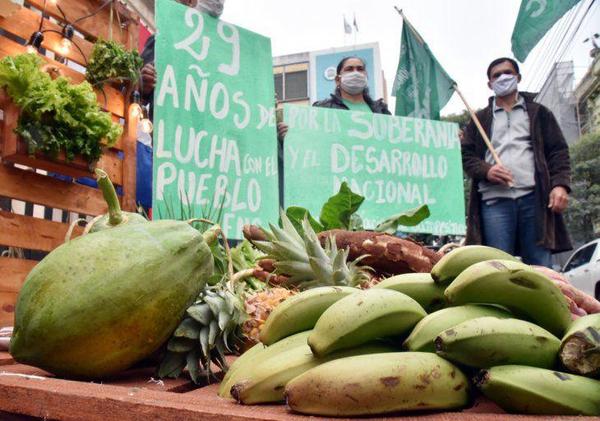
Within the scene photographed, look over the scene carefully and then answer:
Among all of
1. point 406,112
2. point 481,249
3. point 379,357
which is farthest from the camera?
point 406,112

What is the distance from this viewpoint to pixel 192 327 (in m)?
1.67

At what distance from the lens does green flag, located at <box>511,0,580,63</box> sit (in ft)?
18.4

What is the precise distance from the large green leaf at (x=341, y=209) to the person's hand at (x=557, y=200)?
7.23ft

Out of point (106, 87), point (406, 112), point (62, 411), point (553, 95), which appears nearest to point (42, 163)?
point (106, 87)

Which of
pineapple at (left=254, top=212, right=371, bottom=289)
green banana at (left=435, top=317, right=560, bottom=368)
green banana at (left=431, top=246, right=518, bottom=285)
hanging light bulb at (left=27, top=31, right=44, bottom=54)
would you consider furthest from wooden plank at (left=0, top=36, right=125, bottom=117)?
green banana at (left=435, top=317, right=560, bottom=368)

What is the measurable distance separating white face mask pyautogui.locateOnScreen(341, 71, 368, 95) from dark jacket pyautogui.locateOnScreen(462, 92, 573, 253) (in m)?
1.28

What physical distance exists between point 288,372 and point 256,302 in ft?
3.59

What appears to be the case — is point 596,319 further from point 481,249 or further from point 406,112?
point 406,112

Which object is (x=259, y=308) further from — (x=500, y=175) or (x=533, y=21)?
(x=533, y=21)

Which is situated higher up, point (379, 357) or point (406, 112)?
point (406, 112)

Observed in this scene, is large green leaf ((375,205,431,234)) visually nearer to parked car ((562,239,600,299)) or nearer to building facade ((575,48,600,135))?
parked car ((562,239,600,299))

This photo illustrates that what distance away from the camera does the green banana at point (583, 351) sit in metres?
0.98

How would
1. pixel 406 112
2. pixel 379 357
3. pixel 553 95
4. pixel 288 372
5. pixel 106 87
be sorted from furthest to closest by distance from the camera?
pixel 553 95 → pixel 406 112 → pixel 106 87 → pixel 288 372 → pixel 379 357

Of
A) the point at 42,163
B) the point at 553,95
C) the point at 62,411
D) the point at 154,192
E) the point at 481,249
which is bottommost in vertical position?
the point at 62,411
